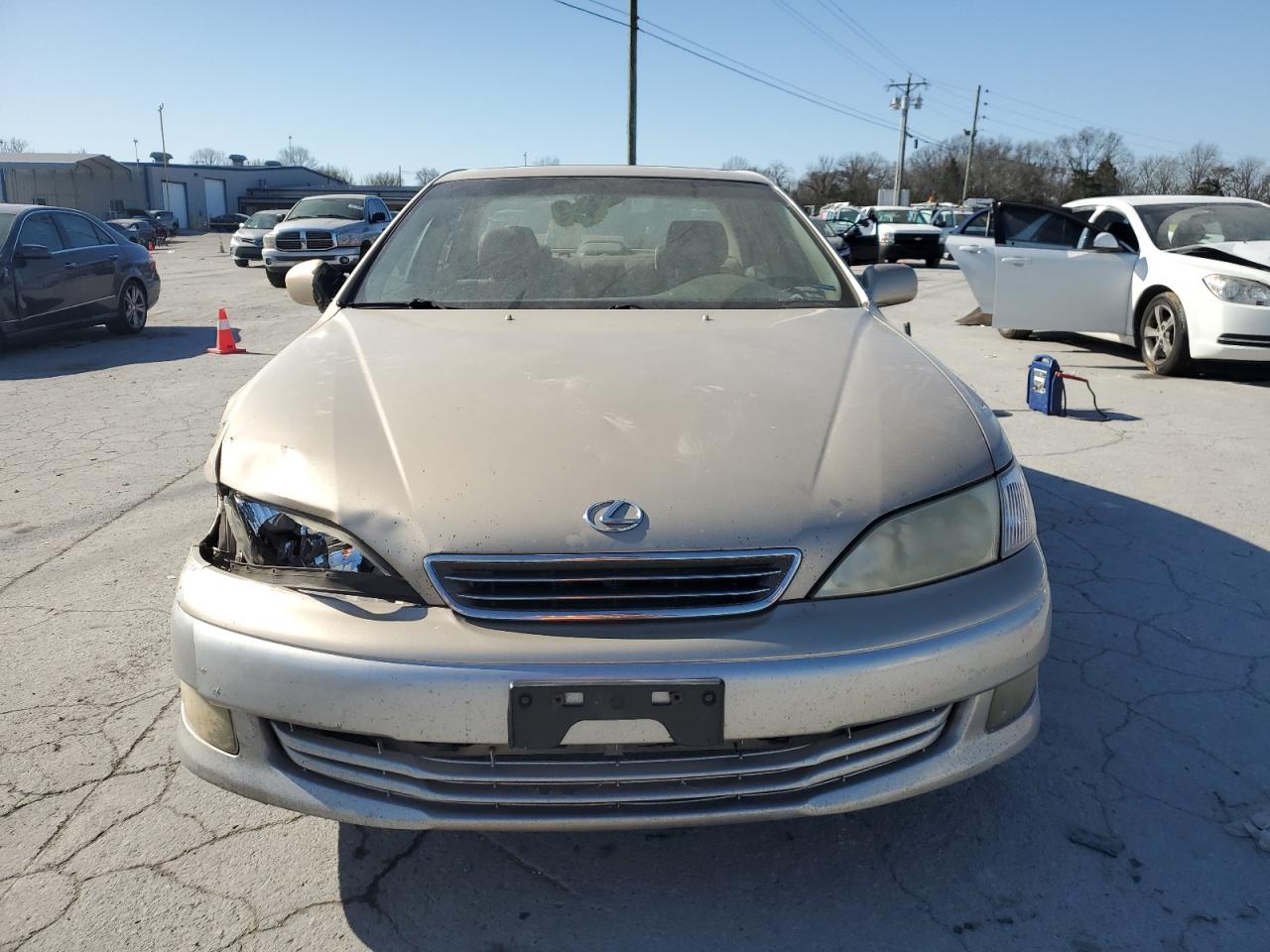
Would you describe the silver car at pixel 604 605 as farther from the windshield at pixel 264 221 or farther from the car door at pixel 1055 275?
the windshield at pixel 264 221

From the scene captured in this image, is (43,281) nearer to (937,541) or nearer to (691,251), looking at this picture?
(691,251)

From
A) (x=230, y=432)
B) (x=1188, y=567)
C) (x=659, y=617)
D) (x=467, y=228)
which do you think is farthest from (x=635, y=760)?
(x=1188, y=567)

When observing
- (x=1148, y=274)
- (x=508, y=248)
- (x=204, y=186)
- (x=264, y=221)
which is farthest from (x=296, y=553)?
(x=204, y=186)

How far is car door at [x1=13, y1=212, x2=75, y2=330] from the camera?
29.8 ft

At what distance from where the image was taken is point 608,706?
1671 mm

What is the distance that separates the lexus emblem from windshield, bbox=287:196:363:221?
19122mm

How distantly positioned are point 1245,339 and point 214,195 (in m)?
74.3

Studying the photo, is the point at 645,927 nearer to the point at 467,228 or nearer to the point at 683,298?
the point at 683,298

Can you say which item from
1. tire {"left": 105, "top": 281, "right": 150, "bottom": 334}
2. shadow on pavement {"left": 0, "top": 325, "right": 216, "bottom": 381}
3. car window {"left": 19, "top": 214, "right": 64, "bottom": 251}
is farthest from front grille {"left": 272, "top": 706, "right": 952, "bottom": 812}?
tire {"left": 105, "top": 281, "right": 150, "bottom": 334}

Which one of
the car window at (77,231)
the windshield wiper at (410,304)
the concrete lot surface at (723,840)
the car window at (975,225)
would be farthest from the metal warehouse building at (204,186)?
the concrete lot surface at (723,840)

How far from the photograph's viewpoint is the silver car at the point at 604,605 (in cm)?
169

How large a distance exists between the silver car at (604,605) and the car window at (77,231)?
31.0 ft

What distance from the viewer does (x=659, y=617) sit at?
5.71 ft

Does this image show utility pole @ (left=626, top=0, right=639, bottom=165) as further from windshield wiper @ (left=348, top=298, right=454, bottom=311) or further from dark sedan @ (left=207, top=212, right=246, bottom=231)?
dark sedan @ (left=207, top=212, right=246, bottom=231)
